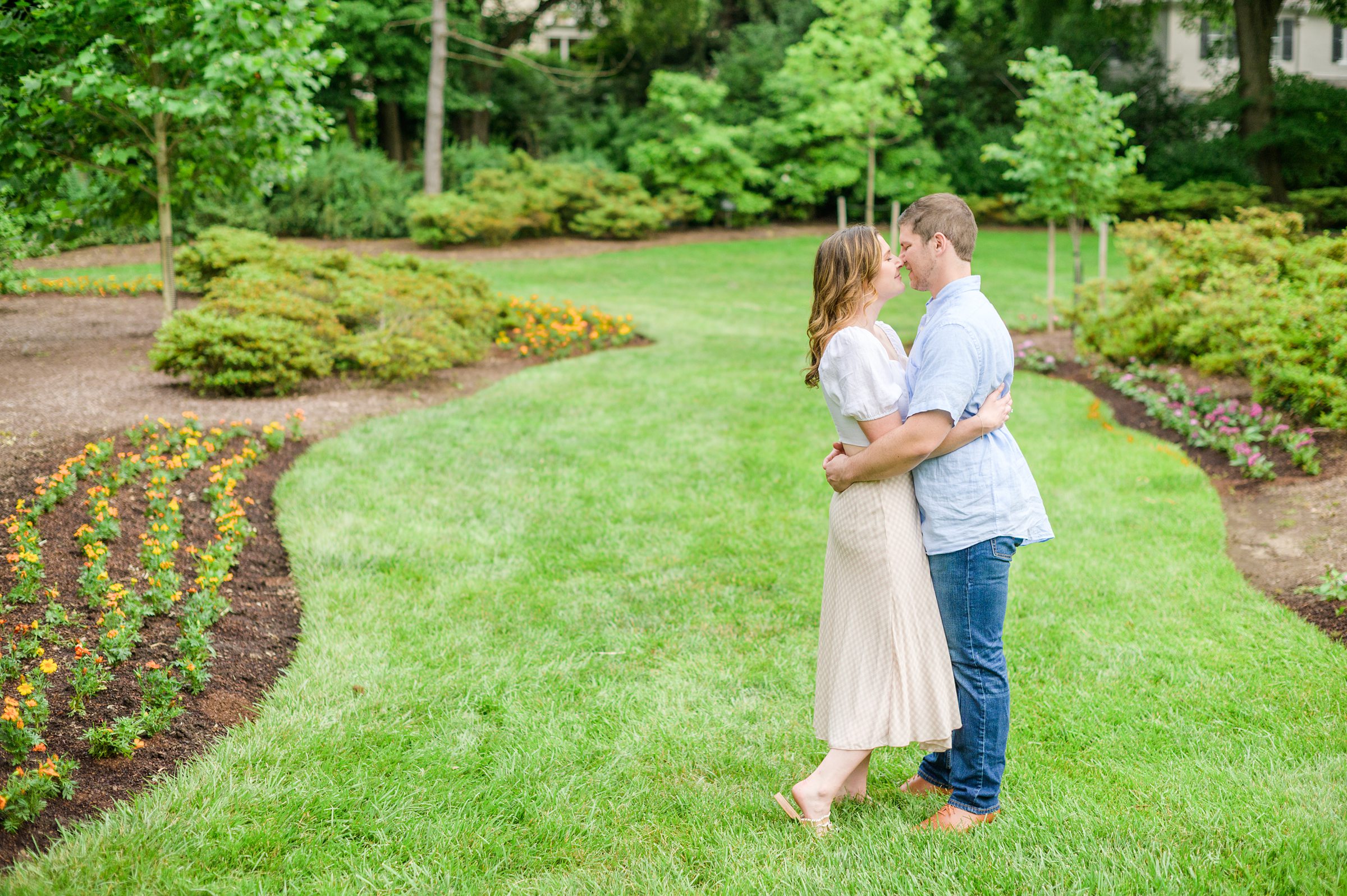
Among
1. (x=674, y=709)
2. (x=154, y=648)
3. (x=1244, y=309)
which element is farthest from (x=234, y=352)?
(x=1244, y=309)

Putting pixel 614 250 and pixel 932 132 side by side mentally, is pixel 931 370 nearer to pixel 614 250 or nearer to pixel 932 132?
pixel 614 250

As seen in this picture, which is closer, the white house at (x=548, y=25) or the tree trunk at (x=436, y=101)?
the tree trunk at (x=436, y=101)

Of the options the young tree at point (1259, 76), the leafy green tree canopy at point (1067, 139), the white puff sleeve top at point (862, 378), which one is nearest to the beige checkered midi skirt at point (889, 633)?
the white puff sleeve top at point (862, 378)

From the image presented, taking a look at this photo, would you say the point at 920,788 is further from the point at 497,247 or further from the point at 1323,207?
the point at 1323,207

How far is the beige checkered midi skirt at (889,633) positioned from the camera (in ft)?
8.78

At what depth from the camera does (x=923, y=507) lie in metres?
2.68

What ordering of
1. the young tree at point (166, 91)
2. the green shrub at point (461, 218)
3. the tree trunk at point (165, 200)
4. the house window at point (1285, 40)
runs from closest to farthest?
the young tree at point (166, 91) < the tree trunk at point (165, 200) < the green shrub at point (461, 218) < the house window at point (1285, 40)

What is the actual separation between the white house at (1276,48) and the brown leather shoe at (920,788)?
112 ft

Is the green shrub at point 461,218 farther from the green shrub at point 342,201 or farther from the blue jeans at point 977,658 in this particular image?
the blue jeans at point 977,658

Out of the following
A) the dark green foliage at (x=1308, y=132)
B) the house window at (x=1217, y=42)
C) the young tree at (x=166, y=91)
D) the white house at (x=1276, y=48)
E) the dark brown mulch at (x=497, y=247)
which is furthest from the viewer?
the white house at (x=1276, y=48)

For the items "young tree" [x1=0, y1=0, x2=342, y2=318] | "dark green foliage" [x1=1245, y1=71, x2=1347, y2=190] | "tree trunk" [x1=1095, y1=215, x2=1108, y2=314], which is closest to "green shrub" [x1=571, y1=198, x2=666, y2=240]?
"tree trunk" [x1=1095, y1=215, x2=1108, y2=314]

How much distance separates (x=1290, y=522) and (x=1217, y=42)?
29.2 metres

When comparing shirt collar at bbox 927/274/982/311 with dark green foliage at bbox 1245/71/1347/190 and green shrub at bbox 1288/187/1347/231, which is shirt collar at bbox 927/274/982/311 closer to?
green shrub at bbox 1288/187/1347/231

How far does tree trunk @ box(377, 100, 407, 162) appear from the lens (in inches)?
1013
